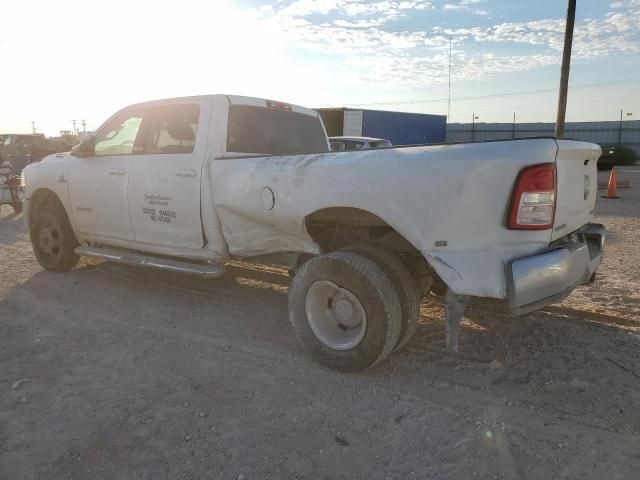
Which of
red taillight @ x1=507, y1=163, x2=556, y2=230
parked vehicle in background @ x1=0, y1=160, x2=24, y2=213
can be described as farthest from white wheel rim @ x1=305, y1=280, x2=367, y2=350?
parked vehicle in background @ x1=0, y1=160, x2=24, y2=213

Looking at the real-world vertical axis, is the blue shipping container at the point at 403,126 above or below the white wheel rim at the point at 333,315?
above

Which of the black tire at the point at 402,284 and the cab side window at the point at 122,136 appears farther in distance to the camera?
the cab side window at the point at 122,136

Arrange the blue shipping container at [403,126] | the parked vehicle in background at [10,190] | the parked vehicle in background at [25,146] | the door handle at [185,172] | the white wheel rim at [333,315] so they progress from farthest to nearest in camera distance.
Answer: the blue shipping container at [403,126] < the parked vehicle in background at [25,146] < the parked vehicle in background at [10,190] < the door handle at [185,172] < the white wheel rim at [333,315]

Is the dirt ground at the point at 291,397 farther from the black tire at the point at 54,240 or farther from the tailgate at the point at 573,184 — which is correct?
the black tire at the point at 54,240

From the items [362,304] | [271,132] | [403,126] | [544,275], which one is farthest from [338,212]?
A: [403,126]

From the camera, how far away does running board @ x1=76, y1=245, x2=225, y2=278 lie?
4.31m

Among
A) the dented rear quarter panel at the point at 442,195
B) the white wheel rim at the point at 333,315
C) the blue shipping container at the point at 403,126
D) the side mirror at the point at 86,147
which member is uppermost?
the blue shipping container at the point at 403,126

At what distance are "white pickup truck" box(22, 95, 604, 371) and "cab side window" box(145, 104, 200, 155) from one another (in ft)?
0.05

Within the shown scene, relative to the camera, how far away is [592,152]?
3.21 metres

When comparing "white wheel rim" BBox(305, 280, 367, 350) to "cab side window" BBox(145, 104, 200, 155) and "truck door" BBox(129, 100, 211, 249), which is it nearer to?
"truck door" BBox(129, 100, 211, 249)

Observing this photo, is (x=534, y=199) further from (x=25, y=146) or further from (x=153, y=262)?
(x=25, y=146)

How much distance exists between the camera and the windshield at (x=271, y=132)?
14.8 ft

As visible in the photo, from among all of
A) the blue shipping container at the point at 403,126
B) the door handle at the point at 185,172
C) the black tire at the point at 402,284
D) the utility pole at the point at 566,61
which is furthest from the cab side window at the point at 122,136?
the blue shipping container at the point at 403,126

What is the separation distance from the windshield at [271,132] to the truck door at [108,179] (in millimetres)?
1073
